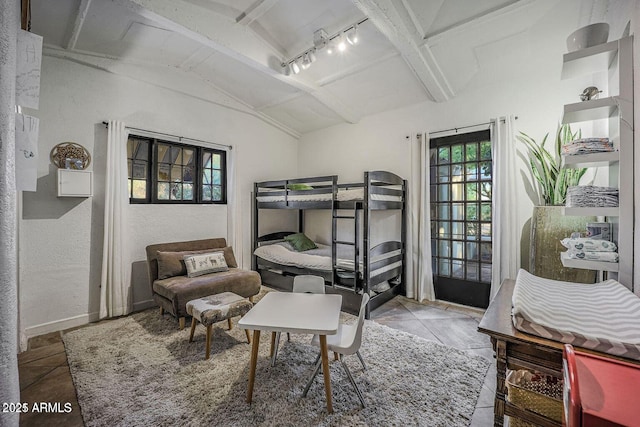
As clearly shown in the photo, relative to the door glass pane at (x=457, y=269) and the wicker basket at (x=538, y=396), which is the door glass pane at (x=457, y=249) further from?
the wicker basket at (x=538, y=396)

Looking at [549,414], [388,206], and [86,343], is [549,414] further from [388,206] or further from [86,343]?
[86,343]

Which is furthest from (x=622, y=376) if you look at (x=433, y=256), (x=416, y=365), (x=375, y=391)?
(x=433, y=256)

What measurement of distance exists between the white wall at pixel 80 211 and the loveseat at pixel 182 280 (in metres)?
0.31

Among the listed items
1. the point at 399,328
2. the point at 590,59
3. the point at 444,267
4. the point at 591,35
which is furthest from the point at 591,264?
the point at 444,267

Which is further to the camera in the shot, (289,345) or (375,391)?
(289,345)

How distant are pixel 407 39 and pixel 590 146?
1.71 m

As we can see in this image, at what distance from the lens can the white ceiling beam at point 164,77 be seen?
2.98 meters

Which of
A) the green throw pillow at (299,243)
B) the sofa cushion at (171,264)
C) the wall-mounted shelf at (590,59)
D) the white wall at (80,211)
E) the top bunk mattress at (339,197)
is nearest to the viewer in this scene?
the wall-mounted shelf at (590,59)

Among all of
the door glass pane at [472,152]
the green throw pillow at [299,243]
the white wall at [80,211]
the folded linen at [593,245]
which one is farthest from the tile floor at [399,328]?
the door glass pane at [472,152]

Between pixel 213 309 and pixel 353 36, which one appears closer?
pixel 213 309

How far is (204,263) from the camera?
3.39m

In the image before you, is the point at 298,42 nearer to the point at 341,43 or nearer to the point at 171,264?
the point at 341,43

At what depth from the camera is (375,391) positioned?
6.18ft

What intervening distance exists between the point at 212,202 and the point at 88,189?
60.0 inches
